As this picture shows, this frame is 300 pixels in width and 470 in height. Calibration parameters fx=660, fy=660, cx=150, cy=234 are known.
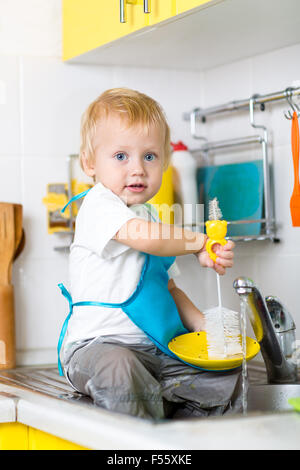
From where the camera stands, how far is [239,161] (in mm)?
1367

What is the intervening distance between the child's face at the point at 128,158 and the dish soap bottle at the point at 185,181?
0.89 ft

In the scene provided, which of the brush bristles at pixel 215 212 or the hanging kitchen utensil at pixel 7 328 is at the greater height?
the brush bristles at pixel 215 212

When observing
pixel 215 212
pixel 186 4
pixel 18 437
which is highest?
pixel 186 4

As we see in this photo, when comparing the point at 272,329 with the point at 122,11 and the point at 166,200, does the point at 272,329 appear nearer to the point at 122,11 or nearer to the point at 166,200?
the point at 166,200

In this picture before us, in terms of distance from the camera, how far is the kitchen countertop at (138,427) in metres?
0.72

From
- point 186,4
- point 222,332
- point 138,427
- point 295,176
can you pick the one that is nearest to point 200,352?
point 222,332

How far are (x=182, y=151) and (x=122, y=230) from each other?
54cm

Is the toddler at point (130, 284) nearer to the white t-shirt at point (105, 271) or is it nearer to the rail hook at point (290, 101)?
the white t-shirt at point (105, 271)

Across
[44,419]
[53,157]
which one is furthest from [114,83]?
[44,419]

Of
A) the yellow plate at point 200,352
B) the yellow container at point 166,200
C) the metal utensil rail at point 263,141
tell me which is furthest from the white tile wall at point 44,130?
the yellow plate at point 200,352

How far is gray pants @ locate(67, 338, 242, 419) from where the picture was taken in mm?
916

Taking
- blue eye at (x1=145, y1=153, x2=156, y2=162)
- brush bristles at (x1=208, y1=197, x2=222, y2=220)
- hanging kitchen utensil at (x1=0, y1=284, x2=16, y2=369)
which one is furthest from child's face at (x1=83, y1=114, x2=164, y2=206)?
hanging kitchen utensil at (x1=0, y1=284, x2=16, y2=369)

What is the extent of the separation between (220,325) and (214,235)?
7.1 inches

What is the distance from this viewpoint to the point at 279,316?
1.13 metres
